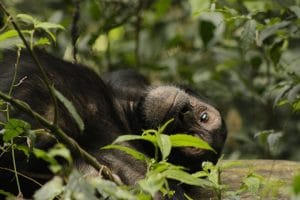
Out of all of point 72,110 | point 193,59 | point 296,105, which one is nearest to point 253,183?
point 296,105

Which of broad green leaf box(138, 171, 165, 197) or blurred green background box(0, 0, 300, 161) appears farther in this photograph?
blurred green background box(0, 0, 300, 161)

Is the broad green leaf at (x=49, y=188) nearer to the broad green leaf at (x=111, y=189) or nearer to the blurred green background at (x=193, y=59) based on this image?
the broad green leaf at (x=111, y=189)

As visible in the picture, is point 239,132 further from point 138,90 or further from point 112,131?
point 112,131

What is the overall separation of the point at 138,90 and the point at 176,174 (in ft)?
5.88

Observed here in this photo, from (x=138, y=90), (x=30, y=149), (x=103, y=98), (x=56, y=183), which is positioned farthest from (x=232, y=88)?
(x=56, y=183)

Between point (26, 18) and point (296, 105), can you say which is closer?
point (26, 18)

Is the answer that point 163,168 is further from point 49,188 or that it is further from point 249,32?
point 249,32

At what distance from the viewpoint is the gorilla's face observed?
4.07 metres

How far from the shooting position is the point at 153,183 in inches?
97.7

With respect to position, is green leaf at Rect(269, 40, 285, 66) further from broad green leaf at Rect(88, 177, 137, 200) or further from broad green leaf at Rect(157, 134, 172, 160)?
broad green leaf at Rect(88, 177, 137, 200)

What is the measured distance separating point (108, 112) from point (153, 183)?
1499mm

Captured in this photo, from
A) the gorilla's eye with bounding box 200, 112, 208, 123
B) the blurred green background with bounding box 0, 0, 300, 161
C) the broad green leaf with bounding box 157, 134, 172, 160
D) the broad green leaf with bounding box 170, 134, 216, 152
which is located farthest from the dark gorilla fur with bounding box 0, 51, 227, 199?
the blurred green background with bounding box 0, 0, 300, 161

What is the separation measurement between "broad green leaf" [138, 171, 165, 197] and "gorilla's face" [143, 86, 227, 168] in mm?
1527

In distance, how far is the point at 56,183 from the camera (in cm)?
226
